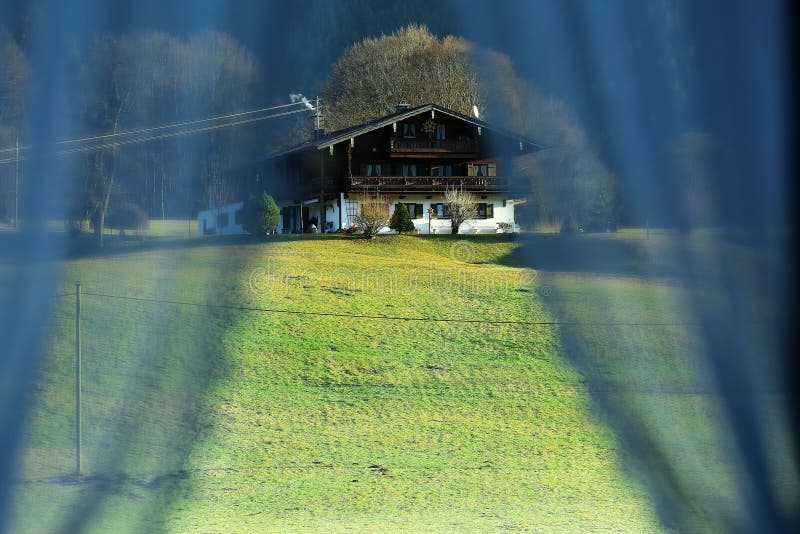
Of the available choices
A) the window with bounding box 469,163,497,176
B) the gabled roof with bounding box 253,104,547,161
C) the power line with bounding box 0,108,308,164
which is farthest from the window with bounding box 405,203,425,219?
the power line with bounding box 0,108,308,164

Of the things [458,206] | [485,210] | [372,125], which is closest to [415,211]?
[458,206]

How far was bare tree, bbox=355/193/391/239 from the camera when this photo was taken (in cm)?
622

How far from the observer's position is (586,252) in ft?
7.46

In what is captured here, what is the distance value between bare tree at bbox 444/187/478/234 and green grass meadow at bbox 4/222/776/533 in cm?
80

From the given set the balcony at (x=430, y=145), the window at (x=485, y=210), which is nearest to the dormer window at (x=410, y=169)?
the balcony at (x=430, y=145)

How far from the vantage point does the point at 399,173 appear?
20.5 feet

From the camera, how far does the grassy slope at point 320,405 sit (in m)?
2.26

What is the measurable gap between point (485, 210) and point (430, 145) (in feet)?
2.02

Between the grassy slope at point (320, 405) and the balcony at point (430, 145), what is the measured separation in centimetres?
67

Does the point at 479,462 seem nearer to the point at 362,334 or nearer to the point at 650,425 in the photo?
the point at 650,425

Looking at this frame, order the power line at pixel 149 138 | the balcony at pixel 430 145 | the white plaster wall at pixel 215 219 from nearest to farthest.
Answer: the power line at pixel 149 138 → the white plaster wall at pixel 215 219 → the balcony at pixel 430 145

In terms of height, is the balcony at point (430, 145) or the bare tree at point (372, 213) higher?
the balcony at point (430, 145)

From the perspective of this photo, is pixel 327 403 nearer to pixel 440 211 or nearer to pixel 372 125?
pixel 372 125

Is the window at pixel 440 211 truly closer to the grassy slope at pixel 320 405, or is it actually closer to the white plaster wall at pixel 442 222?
the white plaster wall at pixel 442 222
